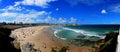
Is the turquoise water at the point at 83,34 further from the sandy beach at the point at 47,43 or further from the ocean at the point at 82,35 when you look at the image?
the sandy beach at the point at 47,43

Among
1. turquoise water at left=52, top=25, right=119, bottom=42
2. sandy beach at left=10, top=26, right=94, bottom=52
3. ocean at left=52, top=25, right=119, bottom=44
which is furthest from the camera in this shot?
turquoise water at left=52, top=25, right=119, bottom=42

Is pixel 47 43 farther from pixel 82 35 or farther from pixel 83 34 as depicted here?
pixel 83 34

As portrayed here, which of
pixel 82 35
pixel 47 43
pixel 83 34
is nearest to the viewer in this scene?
pixel 47 43

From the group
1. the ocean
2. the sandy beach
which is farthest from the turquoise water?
the sandy beach

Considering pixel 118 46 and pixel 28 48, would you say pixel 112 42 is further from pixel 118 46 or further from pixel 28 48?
pixel 28 48

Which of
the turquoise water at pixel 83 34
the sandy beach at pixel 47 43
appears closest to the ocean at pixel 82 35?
the turquoise water at pixel 83 34

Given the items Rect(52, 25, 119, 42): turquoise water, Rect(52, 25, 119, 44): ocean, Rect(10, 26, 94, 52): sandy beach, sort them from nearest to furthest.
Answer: Rect(10, 26, 94, 52): sandy beach < Rect(52, 25, 119, 44): ocean < Rect(52, 25, 119, 42): turquoise water

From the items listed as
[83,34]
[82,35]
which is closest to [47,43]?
[82,35]

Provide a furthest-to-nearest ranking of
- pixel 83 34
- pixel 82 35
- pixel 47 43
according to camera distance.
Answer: pixel 83 34 < pixel 82 35 < pixel 47 43

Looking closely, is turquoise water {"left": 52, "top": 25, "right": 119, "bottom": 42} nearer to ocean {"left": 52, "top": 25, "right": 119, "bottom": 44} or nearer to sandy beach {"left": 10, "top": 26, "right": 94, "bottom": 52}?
ocean {"left": 52, "top": 25, "right": 119, "bottom": 44}

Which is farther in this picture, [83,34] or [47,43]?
[83,34]

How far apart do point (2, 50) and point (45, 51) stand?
34.9 ft

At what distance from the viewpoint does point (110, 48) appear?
37.9 feet

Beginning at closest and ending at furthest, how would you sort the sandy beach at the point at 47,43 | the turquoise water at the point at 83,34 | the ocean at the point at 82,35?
the sandy beach at the point at 47,43
the ocean at the point at 82,35
the turquoise water at the point at 83,34
